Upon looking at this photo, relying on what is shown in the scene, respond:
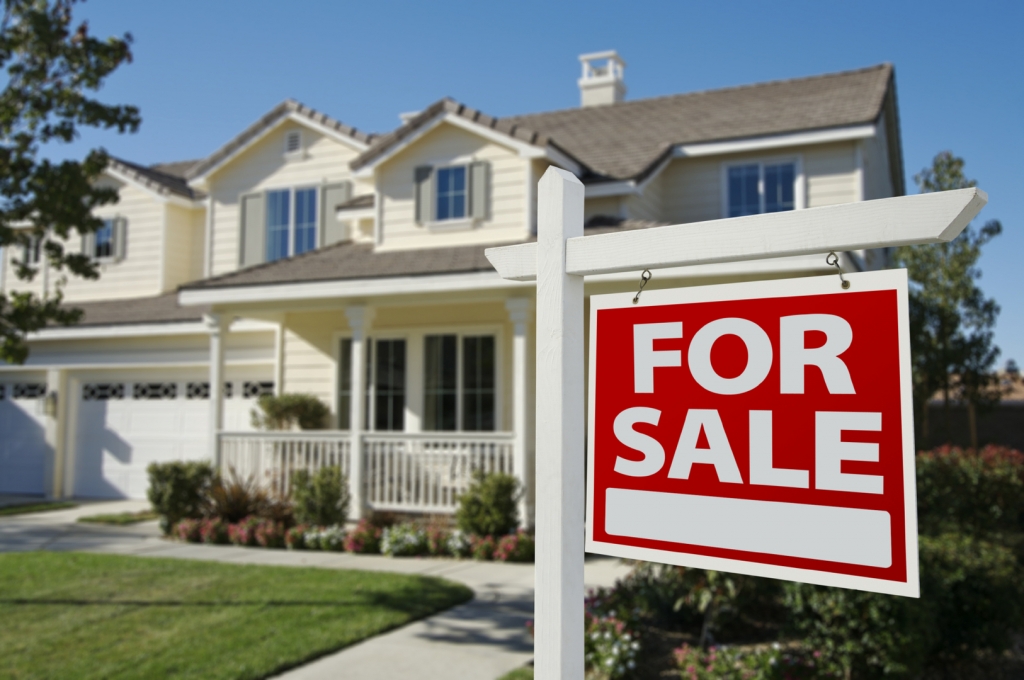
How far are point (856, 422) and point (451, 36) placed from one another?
28.1 feet

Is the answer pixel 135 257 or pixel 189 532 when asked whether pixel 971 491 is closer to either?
pixel 189 532

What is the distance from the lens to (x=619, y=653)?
17.3 feet

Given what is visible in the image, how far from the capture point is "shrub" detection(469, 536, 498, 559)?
31.7 feet

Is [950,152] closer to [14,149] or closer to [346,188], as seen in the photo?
[346,188]

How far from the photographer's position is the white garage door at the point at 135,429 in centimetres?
1507

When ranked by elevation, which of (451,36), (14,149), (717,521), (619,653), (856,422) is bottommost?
(619,653)

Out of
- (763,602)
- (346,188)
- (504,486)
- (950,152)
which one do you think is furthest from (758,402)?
(950,152)

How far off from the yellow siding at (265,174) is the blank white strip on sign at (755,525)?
13.3 meters

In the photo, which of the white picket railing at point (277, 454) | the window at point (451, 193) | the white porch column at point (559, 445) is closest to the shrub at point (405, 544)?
the white picket railing at point (277, 454)

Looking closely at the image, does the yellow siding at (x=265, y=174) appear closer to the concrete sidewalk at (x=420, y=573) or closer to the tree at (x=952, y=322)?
the concrete sidewalk at (x=420, y=573)

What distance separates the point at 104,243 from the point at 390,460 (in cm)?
924

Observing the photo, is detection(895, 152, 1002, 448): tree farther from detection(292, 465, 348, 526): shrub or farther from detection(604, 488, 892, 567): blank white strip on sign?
detection(604, 488, 892, 567): blank white strip on sign

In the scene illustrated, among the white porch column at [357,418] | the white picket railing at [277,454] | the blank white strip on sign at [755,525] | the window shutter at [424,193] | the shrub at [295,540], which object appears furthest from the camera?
the window shutter at [424,193]

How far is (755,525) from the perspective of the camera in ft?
6.43
